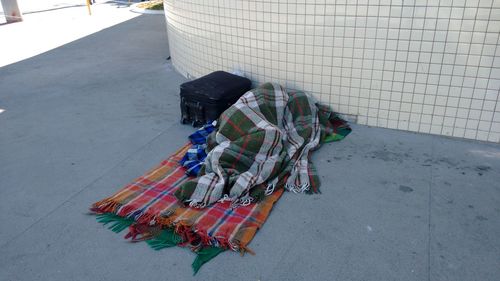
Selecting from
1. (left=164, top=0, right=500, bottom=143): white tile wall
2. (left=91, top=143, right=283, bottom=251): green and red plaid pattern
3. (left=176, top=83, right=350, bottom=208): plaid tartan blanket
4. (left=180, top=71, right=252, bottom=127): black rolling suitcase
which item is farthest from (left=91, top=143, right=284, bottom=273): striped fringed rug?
(left=164, top=0, right=500, bottom=143): white tile wall

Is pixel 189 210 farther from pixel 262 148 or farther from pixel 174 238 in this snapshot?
pixel 262 148

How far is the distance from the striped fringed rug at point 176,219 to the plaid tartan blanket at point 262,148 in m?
0.11

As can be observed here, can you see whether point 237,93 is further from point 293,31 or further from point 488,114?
point 488,114

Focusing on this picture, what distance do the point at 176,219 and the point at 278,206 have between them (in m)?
0.83

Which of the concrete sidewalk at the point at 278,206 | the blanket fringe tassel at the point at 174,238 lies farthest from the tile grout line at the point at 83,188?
the blanket fringe tassel at the point at 174,238

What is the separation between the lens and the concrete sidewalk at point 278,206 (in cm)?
288

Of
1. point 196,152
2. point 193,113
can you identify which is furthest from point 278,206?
point 193,113

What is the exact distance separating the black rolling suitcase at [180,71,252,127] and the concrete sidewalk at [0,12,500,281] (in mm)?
201

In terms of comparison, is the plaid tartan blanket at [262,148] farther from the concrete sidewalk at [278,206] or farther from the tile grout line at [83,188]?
the tile grout line at [83,188]

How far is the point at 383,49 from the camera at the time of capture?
4.30 metres

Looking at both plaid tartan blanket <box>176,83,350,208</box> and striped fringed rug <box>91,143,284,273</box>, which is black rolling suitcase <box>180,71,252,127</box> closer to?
plaid tartan blanket <box>176,83,350,208</box>

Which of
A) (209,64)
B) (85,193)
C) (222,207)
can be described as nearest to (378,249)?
(222,207)

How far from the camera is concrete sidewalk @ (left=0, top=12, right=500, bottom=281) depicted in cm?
288

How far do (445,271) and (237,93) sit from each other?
290cm
